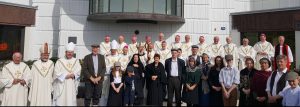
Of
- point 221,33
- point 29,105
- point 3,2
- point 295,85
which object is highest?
point 3,2

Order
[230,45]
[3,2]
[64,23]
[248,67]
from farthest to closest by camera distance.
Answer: [64,23] → [3,2] → [230,45] → [248,67]

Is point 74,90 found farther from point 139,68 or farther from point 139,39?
point 139,39

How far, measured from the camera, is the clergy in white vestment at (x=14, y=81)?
847cm

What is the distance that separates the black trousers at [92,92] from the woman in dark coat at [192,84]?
259 centimetres

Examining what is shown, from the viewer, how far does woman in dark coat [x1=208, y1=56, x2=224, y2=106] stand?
8453mm

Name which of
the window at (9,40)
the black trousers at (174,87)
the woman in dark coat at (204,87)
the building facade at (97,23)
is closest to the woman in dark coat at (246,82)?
the woman in dark coat at (204,87)

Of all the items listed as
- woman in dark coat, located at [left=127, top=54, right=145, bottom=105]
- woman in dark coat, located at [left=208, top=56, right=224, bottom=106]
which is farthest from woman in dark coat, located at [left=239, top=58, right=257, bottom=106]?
woman in dark coat, located at [left=127, top=54, right=145, bottom=105]

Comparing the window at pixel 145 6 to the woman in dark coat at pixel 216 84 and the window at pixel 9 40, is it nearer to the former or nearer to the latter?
the window at pixel 9 40

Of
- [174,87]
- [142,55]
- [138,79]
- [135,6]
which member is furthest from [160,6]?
[174,87]

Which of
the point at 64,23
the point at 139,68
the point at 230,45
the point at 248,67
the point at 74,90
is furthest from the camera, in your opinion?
the point at 64,23

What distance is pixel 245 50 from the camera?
40.0 ft

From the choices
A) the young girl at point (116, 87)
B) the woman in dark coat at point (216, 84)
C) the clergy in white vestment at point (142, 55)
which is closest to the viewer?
the woman in dark coat at point (216, 84)

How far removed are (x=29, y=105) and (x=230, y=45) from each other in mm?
7681

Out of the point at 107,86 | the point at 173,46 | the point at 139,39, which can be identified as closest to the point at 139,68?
the point at 107,86
